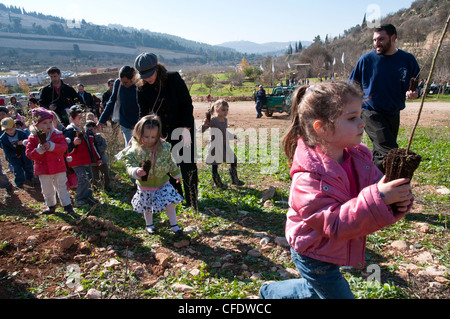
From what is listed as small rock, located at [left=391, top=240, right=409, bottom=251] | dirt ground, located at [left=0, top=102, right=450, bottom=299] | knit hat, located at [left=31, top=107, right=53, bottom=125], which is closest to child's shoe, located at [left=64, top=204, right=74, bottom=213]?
dirt ground, located at [left=0, top=102, right=450, bottom=299]

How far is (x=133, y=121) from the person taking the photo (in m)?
5.14

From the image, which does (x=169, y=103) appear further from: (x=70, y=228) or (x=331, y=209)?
(x=331, y=209)

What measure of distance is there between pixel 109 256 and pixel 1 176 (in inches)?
155

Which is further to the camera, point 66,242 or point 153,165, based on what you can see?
point 153,165

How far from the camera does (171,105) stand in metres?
4.01

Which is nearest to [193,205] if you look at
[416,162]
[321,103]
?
[321,103]

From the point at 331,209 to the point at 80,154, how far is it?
14.9ft

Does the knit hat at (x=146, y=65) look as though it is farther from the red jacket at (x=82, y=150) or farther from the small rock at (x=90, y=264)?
the small rock at (x=90, y=264)

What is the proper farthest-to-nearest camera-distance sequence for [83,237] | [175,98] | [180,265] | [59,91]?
[59,91] < [175,98] < [83,237] < [180,265]

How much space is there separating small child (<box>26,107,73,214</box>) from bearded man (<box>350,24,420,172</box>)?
4.28 m

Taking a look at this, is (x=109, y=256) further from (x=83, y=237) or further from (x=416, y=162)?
(x=416, y=162)

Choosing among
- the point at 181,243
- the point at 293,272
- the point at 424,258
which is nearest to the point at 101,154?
the point at 181,243

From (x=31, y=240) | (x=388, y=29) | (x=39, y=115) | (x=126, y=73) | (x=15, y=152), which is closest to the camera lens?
(x=31, y=240)

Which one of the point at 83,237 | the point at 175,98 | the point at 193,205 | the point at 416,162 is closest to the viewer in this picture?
the point at 416,162
